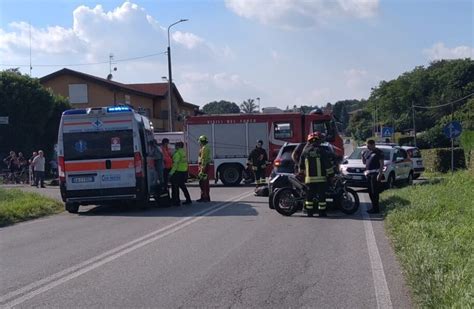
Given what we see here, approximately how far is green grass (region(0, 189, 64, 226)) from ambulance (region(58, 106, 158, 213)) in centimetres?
119

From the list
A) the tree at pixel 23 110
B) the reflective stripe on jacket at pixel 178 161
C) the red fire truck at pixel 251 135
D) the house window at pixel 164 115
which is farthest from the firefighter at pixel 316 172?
the house window at pixel 164 115

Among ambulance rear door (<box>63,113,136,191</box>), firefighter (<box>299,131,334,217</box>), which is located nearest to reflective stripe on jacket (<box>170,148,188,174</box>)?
ambulance rear door (<box>63,113,136,191</box>)

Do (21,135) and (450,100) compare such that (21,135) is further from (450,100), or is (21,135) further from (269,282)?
(450,100)

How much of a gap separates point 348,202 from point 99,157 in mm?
6173

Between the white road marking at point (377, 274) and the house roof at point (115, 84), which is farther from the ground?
the house roof at point (115, 84)

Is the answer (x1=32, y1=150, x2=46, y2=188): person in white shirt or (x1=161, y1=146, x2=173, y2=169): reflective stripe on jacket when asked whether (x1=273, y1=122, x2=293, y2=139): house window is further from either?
(x1=32, y1=150, x2=46, y2=188): person in white shirt

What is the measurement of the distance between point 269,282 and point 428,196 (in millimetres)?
8684

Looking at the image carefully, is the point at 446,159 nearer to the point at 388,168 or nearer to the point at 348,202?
the point at 388,168

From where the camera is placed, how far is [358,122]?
149875mm

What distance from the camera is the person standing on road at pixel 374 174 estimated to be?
15.4 m

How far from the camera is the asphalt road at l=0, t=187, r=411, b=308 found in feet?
23.7

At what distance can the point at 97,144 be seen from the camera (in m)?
16.5

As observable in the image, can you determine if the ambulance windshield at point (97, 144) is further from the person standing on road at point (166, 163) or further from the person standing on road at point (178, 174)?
the person standing on road at point (166, 163)

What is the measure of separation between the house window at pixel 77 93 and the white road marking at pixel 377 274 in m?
47.1
